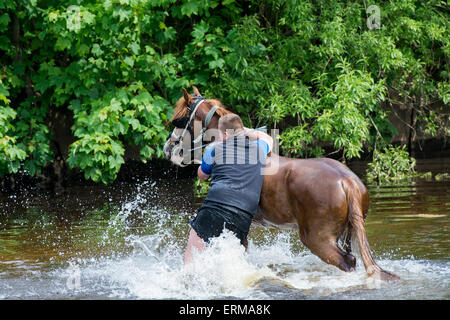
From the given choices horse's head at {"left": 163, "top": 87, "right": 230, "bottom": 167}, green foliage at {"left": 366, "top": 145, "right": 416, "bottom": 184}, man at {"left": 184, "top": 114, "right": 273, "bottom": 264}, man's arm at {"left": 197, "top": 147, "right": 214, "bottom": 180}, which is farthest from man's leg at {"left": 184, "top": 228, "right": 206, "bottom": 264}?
green foliage at {"left": 366, "top": 145, "right": 416, "bottom": 184}

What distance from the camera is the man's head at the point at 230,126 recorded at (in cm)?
503

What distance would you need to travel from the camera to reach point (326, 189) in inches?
181

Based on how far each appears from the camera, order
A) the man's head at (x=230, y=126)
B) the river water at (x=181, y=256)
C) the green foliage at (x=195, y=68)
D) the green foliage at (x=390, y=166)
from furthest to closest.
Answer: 1. the green foliage at (x=390, y=166)
2. the green foliage at (x=195, y=68)
3. the man's head at (x=230, y=126)
4. the river water at (x=181, y=256)

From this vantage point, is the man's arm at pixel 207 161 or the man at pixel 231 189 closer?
the man at pixel 231 189

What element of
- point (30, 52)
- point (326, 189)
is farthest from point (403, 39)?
point (326, 189)

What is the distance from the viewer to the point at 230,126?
5039mm

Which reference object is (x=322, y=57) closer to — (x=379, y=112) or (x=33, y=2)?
(x=379, y=112)

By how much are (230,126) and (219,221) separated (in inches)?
29.7

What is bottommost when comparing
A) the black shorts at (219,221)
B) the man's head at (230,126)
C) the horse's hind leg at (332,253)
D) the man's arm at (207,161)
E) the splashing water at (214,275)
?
the splashing water at (214,275)

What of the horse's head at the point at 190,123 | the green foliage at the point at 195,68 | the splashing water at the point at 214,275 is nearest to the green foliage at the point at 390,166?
the green foliage at the point at 195,68

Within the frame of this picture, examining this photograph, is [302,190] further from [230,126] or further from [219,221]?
[230,126]

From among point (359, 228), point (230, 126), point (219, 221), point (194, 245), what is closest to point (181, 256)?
point (194, 245)

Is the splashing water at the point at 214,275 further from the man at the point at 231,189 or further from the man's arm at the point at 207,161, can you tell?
the man's arm at the point at 207,161

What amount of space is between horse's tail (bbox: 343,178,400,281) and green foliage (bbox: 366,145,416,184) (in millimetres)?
7372
